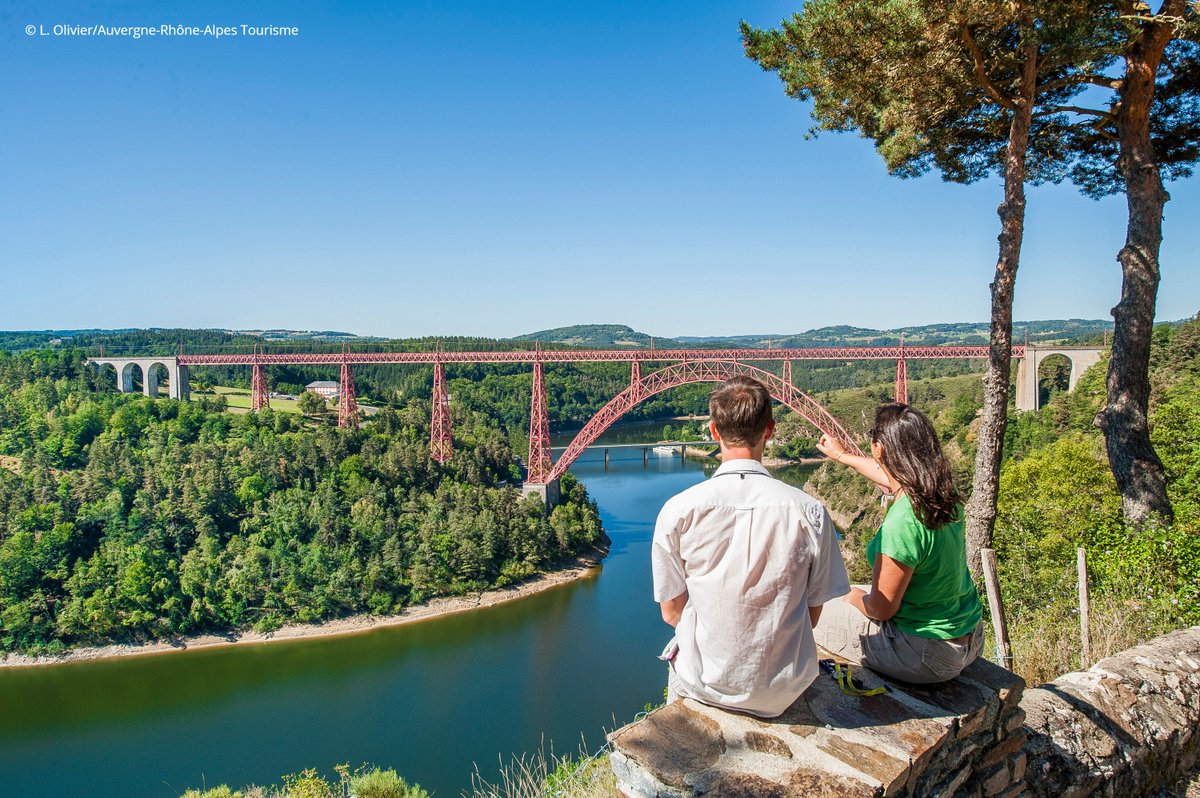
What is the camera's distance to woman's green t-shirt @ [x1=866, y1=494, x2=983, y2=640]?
1.31 m

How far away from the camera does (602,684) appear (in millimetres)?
11055

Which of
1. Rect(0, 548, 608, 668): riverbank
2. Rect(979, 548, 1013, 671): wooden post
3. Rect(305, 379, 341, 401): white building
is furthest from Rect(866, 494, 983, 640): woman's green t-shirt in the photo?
Rect(305, 379, 341, 401): white building

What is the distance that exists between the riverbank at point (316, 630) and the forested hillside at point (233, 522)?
0.74 feet

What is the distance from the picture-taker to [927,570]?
4.42 feet

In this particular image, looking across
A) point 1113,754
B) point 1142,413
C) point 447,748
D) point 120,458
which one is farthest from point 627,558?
point 1113,754

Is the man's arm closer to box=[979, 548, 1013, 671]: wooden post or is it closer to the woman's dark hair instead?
the woman's dark hair

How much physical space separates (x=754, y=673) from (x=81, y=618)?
52.8ft

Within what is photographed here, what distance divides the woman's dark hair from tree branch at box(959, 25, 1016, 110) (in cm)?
230

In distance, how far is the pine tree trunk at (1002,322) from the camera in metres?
3.08

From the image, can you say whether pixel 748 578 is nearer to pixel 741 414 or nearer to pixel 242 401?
pixel 741 414

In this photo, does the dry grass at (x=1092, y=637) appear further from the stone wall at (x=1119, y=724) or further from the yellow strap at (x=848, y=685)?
the yellow strap at (x=848, y=685)

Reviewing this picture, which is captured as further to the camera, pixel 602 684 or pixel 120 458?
pixel 120 458

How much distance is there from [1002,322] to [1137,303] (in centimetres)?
61

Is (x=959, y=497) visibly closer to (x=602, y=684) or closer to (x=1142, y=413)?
(x=1142, y=413)
